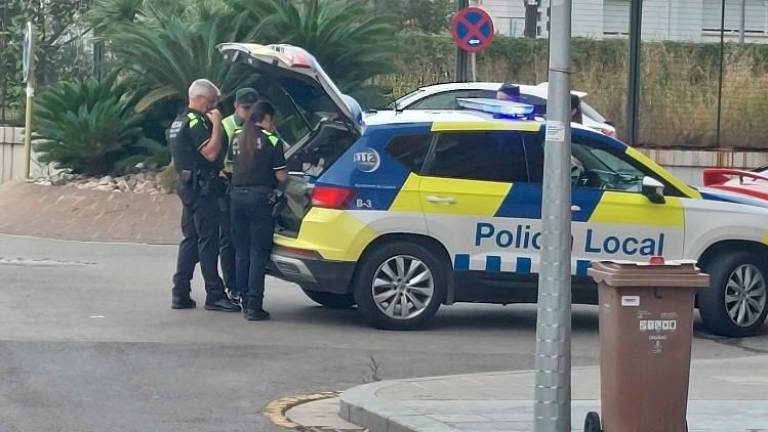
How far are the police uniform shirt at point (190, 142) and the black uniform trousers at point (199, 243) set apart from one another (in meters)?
0.19

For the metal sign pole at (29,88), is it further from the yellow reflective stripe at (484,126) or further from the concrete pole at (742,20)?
the concrete pole at (742,20)

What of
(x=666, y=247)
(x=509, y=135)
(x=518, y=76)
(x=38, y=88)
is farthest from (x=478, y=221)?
(x=38, y=88)

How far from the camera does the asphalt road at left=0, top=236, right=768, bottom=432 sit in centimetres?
876

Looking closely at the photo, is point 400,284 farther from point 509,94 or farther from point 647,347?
point 647,347

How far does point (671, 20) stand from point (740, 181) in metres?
9.32

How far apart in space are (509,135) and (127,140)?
1019 cm

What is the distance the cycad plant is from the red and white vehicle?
314 inches

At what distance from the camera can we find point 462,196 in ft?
38.5

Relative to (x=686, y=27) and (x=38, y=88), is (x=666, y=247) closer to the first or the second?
(x=686, y=27)

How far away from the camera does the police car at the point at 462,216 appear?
11672 millimetres

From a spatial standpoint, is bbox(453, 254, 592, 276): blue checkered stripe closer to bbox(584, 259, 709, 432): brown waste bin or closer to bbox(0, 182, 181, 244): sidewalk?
bbox(584, 259, 709, 432): brown waste bin

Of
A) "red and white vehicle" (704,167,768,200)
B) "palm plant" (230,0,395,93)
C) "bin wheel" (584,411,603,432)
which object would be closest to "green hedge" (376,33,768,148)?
"palm plant" (230,0,395,93)

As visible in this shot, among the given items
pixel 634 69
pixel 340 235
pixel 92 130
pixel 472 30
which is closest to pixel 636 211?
pixel 340 235

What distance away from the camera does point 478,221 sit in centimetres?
1176
